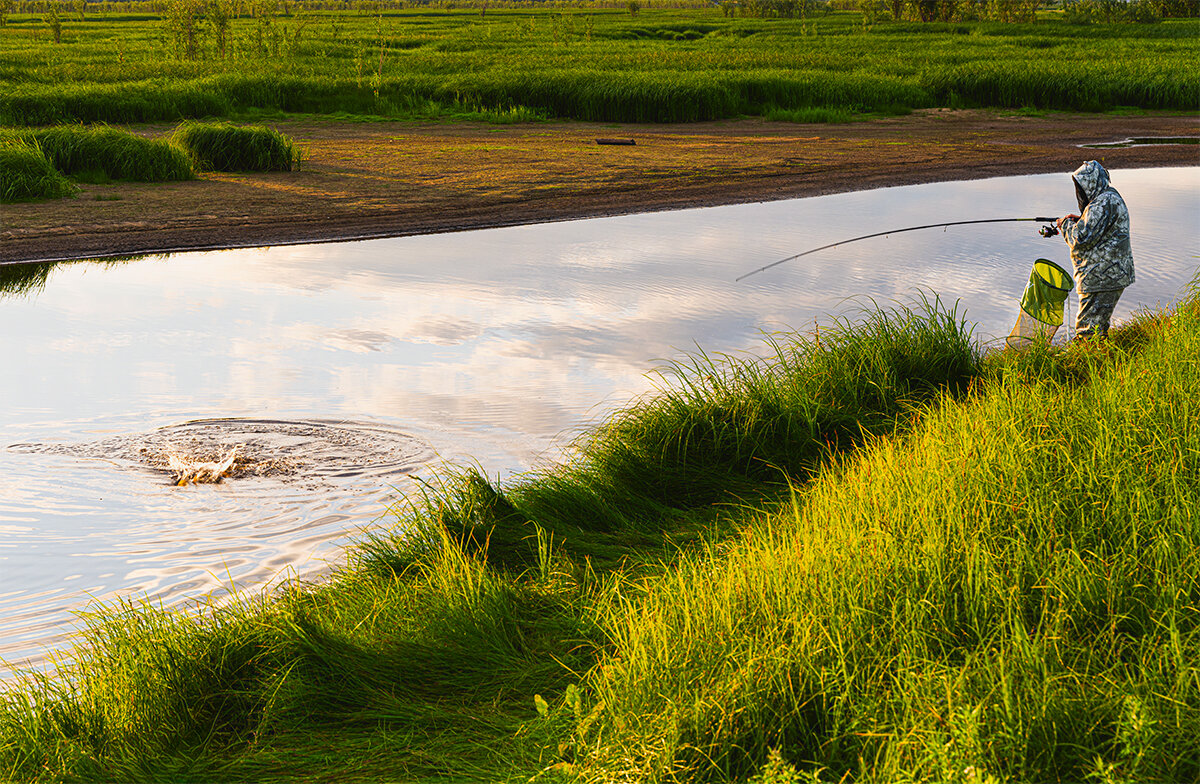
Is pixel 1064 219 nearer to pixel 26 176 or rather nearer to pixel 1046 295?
pixel 1046 295

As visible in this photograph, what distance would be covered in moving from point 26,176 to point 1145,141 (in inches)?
928

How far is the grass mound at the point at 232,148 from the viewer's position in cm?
1884

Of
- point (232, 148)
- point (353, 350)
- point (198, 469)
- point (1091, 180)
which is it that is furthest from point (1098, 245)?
point (232, 148)

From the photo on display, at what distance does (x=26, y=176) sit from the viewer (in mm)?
15836

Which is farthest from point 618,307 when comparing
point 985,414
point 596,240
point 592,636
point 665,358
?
point 592,636

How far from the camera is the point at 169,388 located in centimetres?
874

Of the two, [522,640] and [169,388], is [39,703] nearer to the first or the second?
[522,640]

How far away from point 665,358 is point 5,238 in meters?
9.14

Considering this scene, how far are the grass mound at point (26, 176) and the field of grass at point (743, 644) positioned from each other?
12.6m

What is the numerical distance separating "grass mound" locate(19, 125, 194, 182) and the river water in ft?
16.8

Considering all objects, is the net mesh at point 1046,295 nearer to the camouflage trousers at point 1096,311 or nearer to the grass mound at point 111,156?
the camouflage trousers at point 1096,311

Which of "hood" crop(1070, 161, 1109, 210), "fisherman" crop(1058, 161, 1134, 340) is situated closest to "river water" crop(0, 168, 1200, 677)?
"fisherman" crop(1058, 161, 1134, 340)

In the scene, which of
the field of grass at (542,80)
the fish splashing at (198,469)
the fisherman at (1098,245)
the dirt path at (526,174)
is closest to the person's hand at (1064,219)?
the fisherman at (1098,245)

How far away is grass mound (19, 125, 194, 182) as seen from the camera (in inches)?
689
